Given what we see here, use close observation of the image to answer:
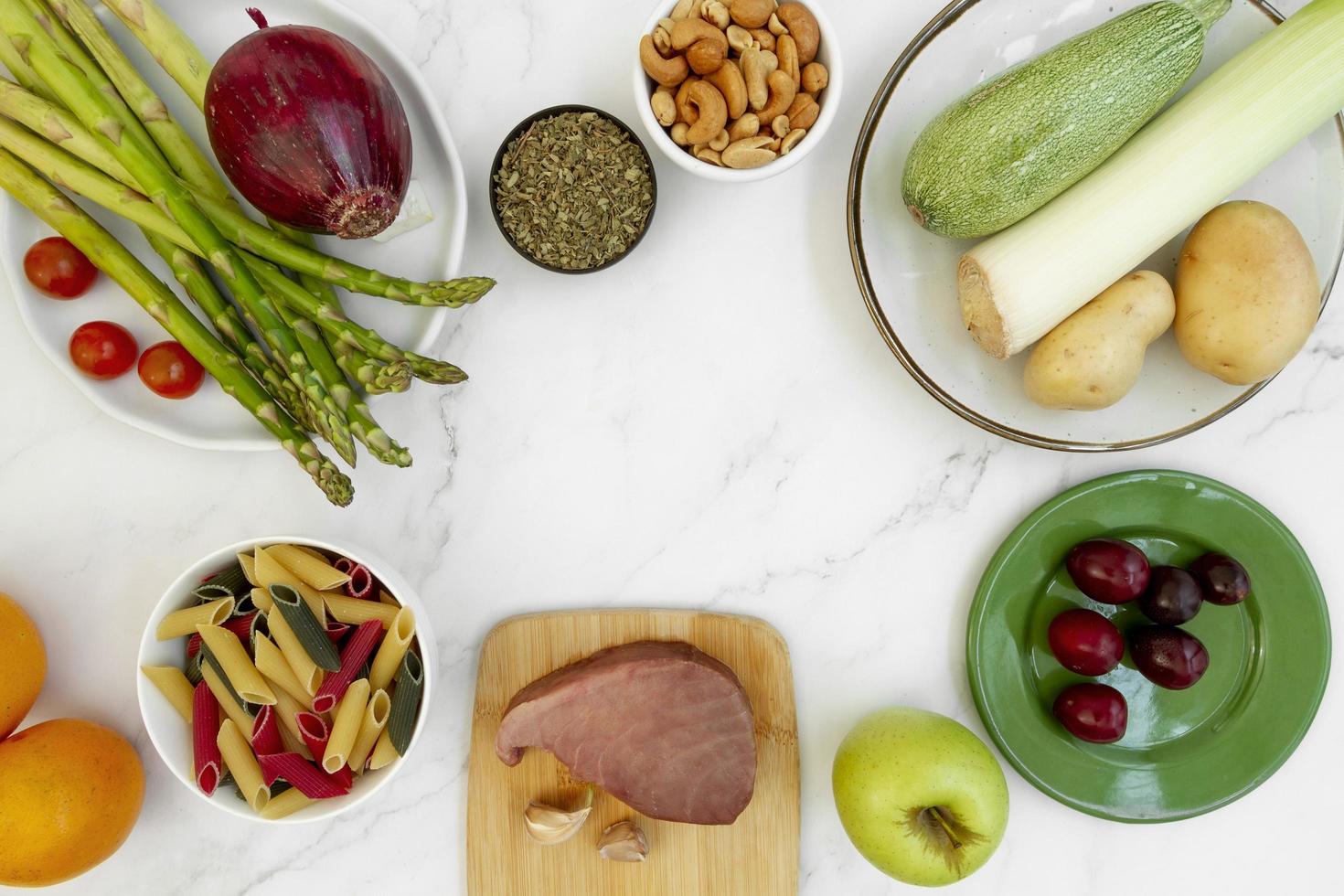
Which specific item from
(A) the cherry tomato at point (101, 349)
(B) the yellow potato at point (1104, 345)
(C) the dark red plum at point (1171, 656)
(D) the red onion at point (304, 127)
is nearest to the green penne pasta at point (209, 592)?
(A) the cherry tomato at point (101, 349)

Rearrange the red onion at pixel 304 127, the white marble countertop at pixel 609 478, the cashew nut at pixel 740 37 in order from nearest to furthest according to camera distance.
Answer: the red onion at pixel 304 127
the cashew nut at pixel 740 37
the white marble countertop at pixel 609 478

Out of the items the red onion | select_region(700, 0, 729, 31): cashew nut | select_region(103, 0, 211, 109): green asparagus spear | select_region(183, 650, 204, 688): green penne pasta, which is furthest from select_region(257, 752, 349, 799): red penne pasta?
select_region(700, 0, 729, 31): cashew nut

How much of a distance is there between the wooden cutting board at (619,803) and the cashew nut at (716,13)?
61cm

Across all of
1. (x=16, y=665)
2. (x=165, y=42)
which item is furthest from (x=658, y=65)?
(x=16, y=665)

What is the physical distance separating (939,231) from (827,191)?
0.48 ft

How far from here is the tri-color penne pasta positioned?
853 mm

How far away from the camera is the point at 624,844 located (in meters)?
0.95

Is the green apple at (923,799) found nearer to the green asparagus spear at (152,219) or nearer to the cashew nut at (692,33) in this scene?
the green asparagus spear at (152,219)

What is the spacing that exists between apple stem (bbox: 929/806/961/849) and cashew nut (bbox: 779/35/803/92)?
0.77 m

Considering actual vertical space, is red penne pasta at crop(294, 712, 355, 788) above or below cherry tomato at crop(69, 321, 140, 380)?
below

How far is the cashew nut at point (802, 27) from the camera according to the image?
860mm

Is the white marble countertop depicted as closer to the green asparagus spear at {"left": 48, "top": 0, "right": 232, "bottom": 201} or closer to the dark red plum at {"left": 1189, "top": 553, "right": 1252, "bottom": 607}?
the dark red plum at {"left": 1189, "top": 553, "right": 1252, "bottom": 607}

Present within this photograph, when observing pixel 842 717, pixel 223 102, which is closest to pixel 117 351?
pixel 223 102

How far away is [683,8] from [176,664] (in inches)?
33.0
